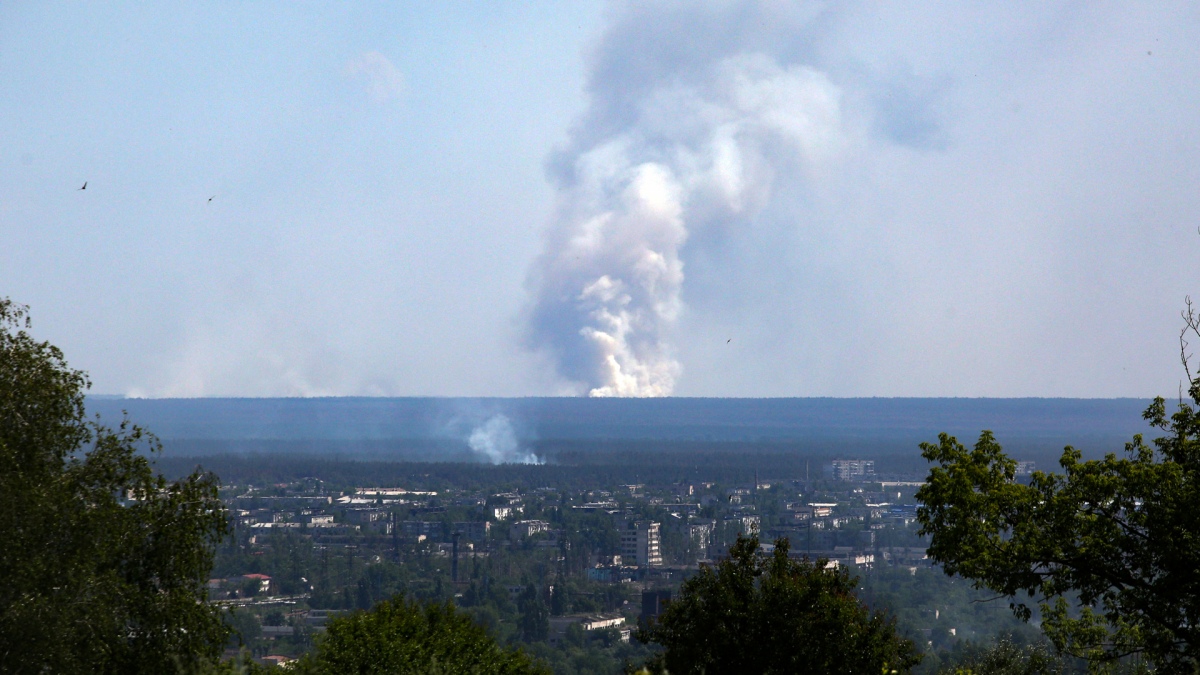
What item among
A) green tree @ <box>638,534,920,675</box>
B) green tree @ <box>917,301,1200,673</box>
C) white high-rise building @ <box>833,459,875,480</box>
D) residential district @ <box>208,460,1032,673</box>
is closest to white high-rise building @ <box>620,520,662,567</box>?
residential district @ <box>208,460,1032,673</box>

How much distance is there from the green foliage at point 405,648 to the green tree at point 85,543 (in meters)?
1.65

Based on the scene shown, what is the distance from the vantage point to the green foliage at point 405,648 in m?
17.6

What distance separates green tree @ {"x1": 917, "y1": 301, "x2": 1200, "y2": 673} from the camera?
13883mm

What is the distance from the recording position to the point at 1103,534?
46.8 feet

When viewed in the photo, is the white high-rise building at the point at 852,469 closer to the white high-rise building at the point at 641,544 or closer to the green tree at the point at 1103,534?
the white high-rise building at the point at 641,544

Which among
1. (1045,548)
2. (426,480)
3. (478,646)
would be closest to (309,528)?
(426,480)

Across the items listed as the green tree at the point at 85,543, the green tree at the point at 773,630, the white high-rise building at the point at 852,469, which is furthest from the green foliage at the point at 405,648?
the white high-rise building at the point at 852,469

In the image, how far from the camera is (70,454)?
58.9 feet

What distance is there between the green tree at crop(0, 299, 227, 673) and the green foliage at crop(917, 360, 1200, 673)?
29.1 feet

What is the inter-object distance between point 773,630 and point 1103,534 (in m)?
4.72

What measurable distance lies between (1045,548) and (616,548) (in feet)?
300

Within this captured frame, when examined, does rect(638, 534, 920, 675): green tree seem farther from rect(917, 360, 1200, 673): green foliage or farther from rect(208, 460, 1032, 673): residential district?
rect(208, 460, 1032, 673): residential district

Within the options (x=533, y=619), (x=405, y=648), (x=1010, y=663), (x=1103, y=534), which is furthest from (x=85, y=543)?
(x=533, y=619)

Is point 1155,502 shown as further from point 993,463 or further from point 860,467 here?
point 860,467
